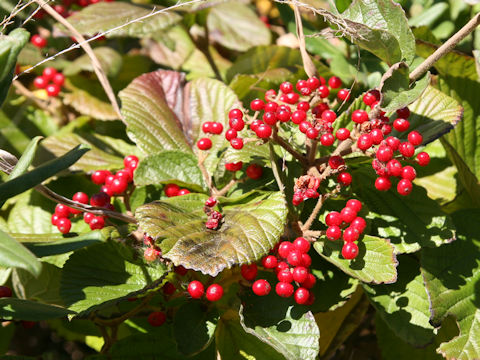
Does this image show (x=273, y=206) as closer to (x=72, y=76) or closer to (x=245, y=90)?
(x=245, y=90)

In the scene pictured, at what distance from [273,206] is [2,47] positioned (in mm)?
510

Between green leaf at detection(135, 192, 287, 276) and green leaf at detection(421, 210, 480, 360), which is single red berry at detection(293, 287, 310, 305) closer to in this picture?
green leaf at detection(135, 192, 287, 276)

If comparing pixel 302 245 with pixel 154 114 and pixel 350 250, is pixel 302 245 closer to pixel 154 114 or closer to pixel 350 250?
pixel 350 250

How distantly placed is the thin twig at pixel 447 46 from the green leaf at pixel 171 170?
0.49 meters

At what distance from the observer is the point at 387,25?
1.00 m

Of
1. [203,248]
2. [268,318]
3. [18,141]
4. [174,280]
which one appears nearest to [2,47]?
[203,248]

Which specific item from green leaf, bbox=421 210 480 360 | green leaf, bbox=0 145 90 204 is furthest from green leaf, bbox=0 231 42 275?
green leaf, bbox=421 210 480 360

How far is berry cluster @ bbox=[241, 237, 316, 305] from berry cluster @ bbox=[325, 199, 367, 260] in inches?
2.2

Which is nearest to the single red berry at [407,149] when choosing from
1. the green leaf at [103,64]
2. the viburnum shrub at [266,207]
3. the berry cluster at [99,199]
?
the viburnum shrub at [266,207]

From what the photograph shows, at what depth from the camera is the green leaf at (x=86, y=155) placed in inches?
54.9

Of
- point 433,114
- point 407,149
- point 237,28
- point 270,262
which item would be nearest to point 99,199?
point 270,262

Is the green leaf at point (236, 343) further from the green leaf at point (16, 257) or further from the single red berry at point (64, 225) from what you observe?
the green leaf at point (16, 257)

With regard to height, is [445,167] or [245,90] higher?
[245,90]

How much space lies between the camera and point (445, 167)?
4.77ft
